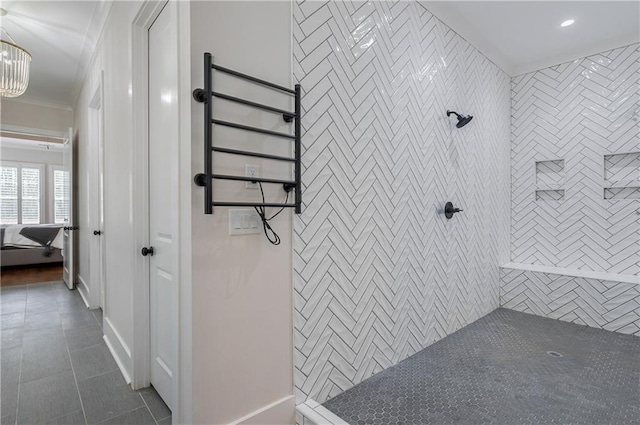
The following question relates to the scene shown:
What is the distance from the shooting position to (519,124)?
369cm

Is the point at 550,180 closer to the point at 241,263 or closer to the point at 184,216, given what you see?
the point at 241,263

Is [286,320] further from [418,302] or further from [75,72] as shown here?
[75,72]

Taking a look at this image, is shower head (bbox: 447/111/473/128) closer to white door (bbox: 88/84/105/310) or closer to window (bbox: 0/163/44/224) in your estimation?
white door (bbox: 88/84/105/310)

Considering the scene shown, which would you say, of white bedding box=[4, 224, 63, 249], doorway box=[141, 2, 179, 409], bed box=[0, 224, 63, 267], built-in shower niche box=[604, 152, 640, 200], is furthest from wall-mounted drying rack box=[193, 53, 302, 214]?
white bedding box=[4, 224, 63, 249]

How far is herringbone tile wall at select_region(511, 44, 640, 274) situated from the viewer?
3053 millimetres

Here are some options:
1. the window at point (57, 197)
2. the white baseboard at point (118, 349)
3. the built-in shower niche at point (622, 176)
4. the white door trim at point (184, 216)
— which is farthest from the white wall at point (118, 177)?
the window at point (57, 197)

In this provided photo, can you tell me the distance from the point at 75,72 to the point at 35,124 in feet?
4.58

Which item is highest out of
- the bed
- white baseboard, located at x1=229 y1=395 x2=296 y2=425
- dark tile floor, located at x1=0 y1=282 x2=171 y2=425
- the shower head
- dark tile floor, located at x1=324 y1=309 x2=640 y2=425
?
the shower head

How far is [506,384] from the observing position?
6.44ft

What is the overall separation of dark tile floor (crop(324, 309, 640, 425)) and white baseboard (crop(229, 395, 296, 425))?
0.24 meters

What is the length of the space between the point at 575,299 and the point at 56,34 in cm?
549

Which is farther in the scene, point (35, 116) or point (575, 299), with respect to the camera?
point (35, 116)

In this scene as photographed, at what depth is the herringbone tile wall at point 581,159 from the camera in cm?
305

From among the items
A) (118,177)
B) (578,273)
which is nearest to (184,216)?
(118,177)
